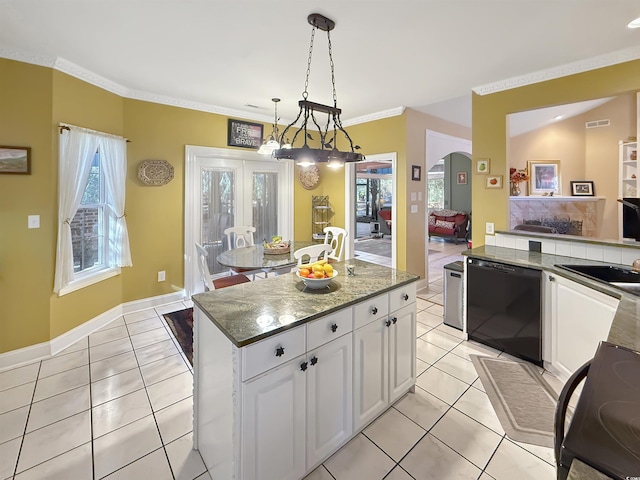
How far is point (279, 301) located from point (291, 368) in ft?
1.34

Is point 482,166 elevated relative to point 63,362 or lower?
elevated

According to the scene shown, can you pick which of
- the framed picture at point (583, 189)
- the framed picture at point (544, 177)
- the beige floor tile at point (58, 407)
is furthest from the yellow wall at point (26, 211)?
the framed picture at point (583, 189)

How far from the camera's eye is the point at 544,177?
5.41 meters

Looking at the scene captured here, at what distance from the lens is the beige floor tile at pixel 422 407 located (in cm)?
201

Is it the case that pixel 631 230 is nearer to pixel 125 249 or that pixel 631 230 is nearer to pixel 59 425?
pixel 59 425

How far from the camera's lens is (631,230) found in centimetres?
246

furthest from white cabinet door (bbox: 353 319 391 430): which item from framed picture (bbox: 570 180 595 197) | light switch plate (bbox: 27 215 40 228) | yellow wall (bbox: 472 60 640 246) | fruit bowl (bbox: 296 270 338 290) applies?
framed picture (bbox: 570 180 595 197)

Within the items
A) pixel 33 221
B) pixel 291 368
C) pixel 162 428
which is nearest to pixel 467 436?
pixel 291 368

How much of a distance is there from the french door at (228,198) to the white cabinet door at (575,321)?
3.70 meters

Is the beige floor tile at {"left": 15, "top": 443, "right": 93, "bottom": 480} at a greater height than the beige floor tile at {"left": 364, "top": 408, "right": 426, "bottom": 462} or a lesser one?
lesser

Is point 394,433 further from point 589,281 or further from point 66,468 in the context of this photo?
point 66,468

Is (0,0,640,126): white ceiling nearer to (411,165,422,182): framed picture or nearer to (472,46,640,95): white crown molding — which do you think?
(472,46,640,95): white crown molding

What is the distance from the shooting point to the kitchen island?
52.7 inches

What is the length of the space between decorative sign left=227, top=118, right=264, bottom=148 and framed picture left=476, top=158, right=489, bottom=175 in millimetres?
3065
